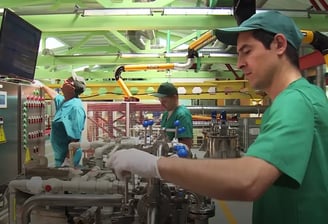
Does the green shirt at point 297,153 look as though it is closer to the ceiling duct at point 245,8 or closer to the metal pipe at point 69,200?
the metal pipe at point 69,200

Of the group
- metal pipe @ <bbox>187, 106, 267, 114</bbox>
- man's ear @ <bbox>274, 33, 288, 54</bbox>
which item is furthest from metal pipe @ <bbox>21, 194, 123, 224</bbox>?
metal pipe @ <bbox>187, 106, 267, 114</bbox>

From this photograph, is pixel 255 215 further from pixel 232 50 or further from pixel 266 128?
pixel 232 50

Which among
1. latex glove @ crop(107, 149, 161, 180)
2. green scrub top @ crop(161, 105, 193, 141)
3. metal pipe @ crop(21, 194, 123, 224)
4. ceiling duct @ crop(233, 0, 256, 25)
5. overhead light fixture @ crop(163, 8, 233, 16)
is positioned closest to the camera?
latex glove @ crop(107, 149, 161, 180)

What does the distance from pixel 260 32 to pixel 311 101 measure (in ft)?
0.82

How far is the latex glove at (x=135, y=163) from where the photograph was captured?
97 cm

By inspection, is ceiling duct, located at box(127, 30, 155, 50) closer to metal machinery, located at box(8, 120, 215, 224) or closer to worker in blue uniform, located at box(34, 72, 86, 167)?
worker in blue uniform, located at box(34, 72, 86, 167)

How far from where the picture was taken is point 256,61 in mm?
1001

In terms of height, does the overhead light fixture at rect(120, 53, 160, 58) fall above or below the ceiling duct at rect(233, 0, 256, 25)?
above

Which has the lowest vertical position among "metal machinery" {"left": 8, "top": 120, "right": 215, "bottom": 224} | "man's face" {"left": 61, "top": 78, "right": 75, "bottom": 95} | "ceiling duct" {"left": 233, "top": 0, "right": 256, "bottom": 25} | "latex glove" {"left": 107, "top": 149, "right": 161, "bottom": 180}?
"metal machinery" {"left": 8, "top": 120, "right": 215, "bottom": 224}

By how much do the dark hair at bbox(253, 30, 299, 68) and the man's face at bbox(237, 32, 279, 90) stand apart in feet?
0.03

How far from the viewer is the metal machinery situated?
1.39 m

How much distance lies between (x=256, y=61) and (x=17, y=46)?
8.59 ft

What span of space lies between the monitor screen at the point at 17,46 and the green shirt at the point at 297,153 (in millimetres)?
2474

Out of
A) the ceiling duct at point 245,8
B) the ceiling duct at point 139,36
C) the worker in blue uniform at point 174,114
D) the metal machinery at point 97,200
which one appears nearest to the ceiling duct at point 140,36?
the ceiling duct at point 139,36
